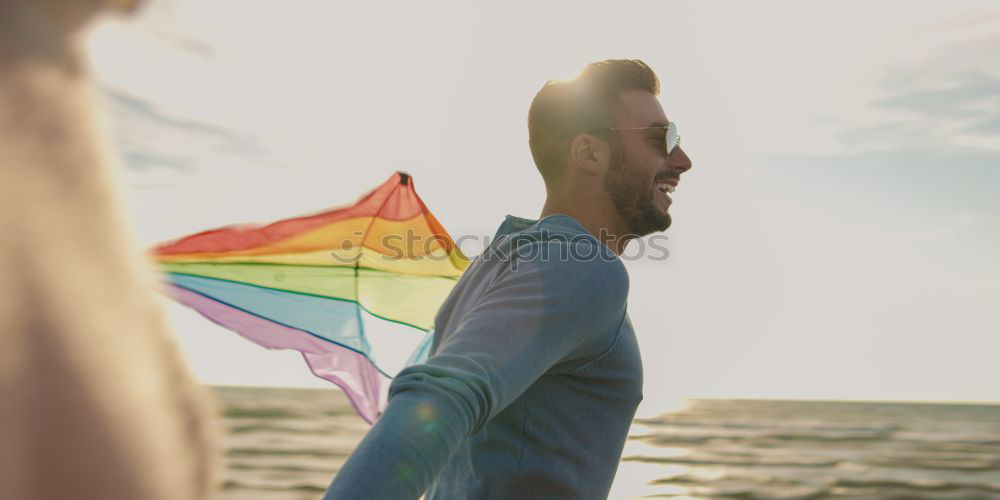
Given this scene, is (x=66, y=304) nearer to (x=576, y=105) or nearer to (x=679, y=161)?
(x=576, y=105)

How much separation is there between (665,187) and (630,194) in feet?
0.78

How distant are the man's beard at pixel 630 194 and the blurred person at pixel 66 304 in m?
2.28

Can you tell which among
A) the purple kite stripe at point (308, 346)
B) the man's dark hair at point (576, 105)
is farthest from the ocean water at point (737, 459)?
the man's dark hair at point (576, 105)

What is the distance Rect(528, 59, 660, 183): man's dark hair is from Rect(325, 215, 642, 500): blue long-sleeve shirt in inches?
23.1

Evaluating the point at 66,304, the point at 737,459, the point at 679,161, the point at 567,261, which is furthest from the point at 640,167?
the point at 737,459

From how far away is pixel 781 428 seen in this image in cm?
3459

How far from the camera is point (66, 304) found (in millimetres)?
463

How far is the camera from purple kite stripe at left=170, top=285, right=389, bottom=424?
4191mm

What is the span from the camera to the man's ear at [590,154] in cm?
273

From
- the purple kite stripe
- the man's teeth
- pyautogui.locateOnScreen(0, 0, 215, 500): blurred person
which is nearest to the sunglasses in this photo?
the man's teeth

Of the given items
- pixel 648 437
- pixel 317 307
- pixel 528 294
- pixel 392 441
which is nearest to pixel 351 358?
pixel 317 307

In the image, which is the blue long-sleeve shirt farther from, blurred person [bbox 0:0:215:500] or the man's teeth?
the man's teeth

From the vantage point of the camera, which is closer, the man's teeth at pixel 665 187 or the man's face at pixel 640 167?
the man's face at pixel 640 167

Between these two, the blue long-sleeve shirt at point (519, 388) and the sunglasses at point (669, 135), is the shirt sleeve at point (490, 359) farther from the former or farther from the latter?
the sunglasses at point (669, 135)
